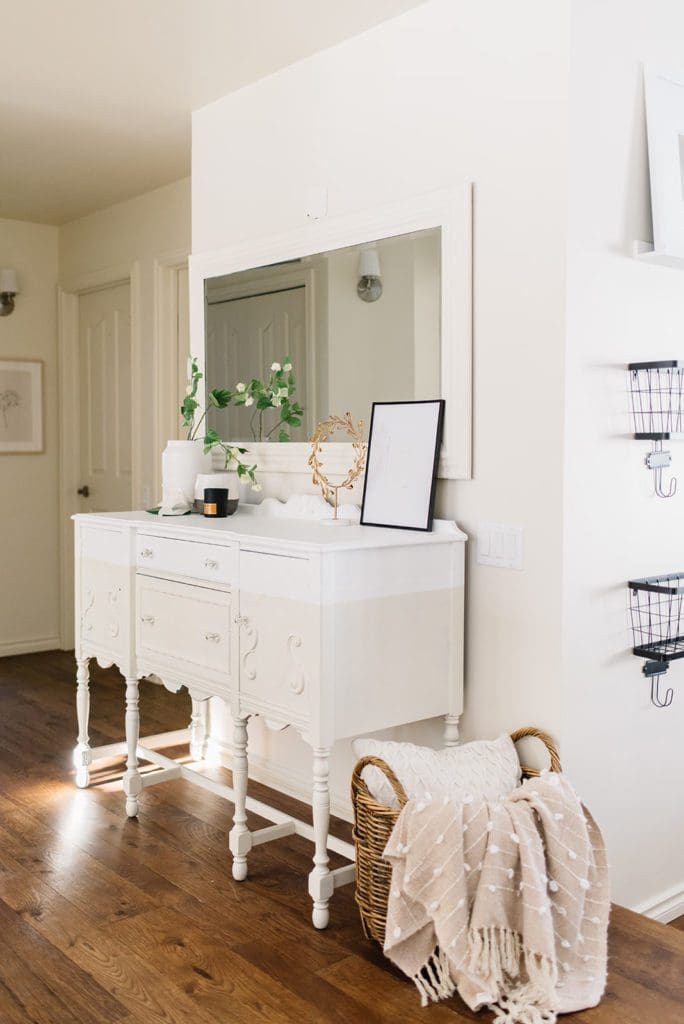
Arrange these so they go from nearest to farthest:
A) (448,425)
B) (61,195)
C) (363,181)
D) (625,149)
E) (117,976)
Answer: (117,976) → (625,149) → (448,425) → (363,181) → (61,195)

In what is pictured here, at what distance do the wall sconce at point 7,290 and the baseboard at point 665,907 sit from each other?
4.42m

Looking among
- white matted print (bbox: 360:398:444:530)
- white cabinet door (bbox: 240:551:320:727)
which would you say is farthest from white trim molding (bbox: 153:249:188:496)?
white cabinet door (bbox: 240:551:320:727)

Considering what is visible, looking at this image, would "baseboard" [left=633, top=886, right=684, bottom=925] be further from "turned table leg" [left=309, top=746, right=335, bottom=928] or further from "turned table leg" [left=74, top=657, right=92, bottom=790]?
"turned table leg" [left=74, top=657, right=92, bottom=790]

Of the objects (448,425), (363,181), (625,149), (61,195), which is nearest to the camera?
(625,149)

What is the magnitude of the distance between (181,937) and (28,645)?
3.55m

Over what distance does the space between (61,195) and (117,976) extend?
392 cm

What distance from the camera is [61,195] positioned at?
492 cm

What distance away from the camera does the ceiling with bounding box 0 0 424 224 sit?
2818 millimetres

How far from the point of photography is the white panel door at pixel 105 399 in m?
5.25

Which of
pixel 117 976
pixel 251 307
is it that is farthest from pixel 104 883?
pixel 251 307

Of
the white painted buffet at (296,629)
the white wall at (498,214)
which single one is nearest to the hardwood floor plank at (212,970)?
the white painted buffet at (296,629)

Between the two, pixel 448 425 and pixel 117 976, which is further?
pixel 448 425

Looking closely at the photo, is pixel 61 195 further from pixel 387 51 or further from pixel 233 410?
pixel 387 51

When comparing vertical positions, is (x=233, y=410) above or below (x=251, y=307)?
below
